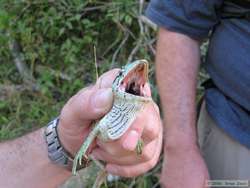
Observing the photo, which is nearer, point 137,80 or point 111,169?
point 137,80

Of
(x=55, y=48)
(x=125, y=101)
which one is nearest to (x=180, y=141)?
(x=125, y=101)

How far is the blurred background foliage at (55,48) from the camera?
309 cm

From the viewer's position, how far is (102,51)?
3.37 m

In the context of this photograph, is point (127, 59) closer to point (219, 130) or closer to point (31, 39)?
point (31, 39)

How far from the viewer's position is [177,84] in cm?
186

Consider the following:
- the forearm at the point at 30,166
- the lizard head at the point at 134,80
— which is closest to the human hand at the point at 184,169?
the forearm at the point at 30,166

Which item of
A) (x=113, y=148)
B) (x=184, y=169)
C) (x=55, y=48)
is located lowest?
(x=55, y=48)

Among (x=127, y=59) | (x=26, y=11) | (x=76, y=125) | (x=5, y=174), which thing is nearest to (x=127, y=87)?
(x=76, y=125)

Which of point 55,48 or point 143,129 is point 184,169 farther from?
point 55,48

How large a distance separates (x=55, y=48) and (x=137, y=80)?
250cm

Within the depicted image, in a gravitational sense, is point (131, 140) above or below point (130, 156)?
above

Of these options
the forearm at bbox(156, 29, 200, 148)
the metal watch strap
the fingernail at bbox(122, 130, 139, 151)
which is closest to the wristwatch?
the metal watch strap

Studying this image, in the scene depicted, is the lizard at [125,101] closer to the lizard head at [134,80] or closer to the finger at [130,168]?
the lizard head at [134,80]

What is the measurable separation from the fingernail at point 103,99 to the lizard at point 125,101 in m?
0.01
